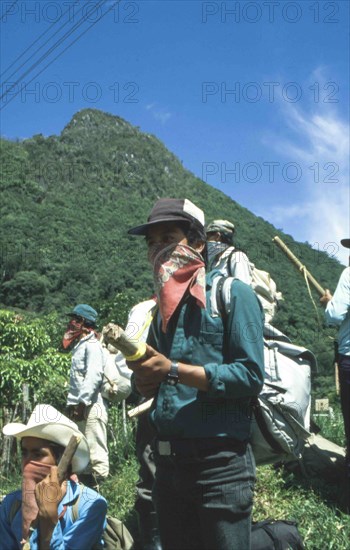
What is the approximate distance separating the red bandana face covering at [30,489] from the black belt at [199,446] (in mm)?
956

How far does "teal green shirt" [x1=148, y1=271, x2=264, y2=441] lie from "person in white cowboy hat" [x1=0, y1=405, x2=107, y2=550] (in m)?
0.71

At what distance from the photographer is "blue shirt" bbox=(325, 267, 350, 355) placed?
13.6 ft

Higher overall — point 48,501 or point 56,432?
point 56,432

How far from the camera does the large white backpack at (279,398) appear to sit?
7.98 ft

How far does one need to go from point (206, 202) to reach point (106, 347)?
60.1 meters

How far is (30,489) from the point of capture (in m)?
2.81

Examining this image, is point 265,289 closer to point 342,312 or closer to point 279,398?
point 342,312

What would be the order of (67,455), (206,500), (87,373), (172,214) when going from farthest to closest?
(87,373) < (67,455) < (172,214) < (206,500)

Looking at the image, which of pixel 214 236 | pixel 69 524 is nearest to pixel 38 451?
pixel 69 524

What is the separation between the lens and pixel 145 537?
3691mm

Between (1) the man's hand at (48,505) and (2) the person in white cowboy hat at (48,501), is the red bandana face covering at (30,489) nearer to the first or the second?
(2) the person in white cowboy hat at (48,501)

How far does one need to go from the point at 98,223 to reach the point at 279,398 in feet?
183

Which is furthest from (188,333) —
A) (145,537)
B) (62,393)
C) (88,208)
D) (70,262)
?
(88,208)

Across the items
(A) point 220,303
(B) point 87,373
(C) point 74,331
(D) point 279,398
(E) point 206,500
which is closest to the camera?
(E) point 206,500
